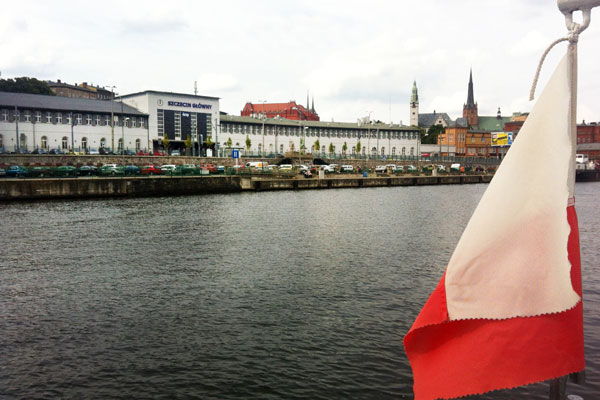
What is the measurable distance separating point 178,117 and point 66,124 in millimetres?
20616

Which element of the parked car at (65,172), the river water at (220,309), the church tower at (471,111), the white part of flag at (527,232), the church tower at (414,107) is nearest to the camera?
the white part of flag at (527,232)

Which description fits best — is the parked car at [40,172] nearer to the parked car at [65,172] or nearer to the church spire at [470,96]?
the parked car at [65,172]

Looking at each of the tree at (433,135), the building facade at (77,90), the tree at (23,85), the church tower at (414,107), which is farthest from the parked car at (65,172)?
the church tower at (414,107)

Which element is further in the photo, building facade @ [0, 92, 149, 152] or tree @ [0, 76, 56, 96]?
tree @ [0, 76, 56, 96]

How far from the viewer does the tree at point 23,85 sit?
108312mm

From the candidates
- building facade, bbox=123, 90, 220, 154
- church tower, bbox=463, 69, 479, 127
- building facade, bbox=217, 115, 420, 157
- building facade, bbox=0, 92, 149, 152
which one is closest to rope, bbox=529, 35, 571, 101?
building facade, bbox=0, 92, 149, 152

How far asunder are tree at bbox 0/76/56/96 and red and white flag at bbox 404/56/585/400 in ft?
412

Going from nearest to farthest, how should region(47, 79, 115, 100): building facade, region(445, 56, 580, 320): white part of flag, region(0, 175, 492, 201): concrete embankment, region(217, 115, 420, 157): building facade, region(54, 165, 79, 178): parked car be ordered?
region(445, 56, 580, 320): white part of flag < region(0, 175, 492, 201): concrete embankment < region(54, 165, 79, 178): parked car < region(217, 115, 420, 157): building facade < region(47, 79, 115, 100): building facade

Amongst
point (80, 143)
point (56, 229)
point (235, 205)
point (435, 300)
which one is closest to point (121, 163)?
point (80, 143)

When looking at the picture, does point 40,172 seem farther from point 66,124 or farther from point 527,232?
point 527,232

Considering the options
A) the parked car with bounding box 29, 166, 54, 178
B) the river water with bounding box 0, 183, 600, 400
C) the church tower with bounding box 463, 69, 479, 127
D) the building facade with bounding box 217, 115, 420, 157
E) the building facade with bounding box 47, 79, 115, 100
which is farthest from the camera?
the church tower with bounding box 463, 69, 479, 127

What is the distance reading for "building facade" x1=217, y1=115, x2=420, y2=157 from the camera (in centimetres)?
10544

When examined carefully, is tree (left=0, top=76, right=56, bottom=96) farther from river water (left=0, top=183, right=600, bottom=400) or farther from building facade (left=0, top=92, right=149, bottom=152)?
river water (left=0, top=183, right=600, bottom=400)

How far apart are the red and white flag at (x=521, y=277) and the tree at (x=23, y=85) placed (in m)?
126
